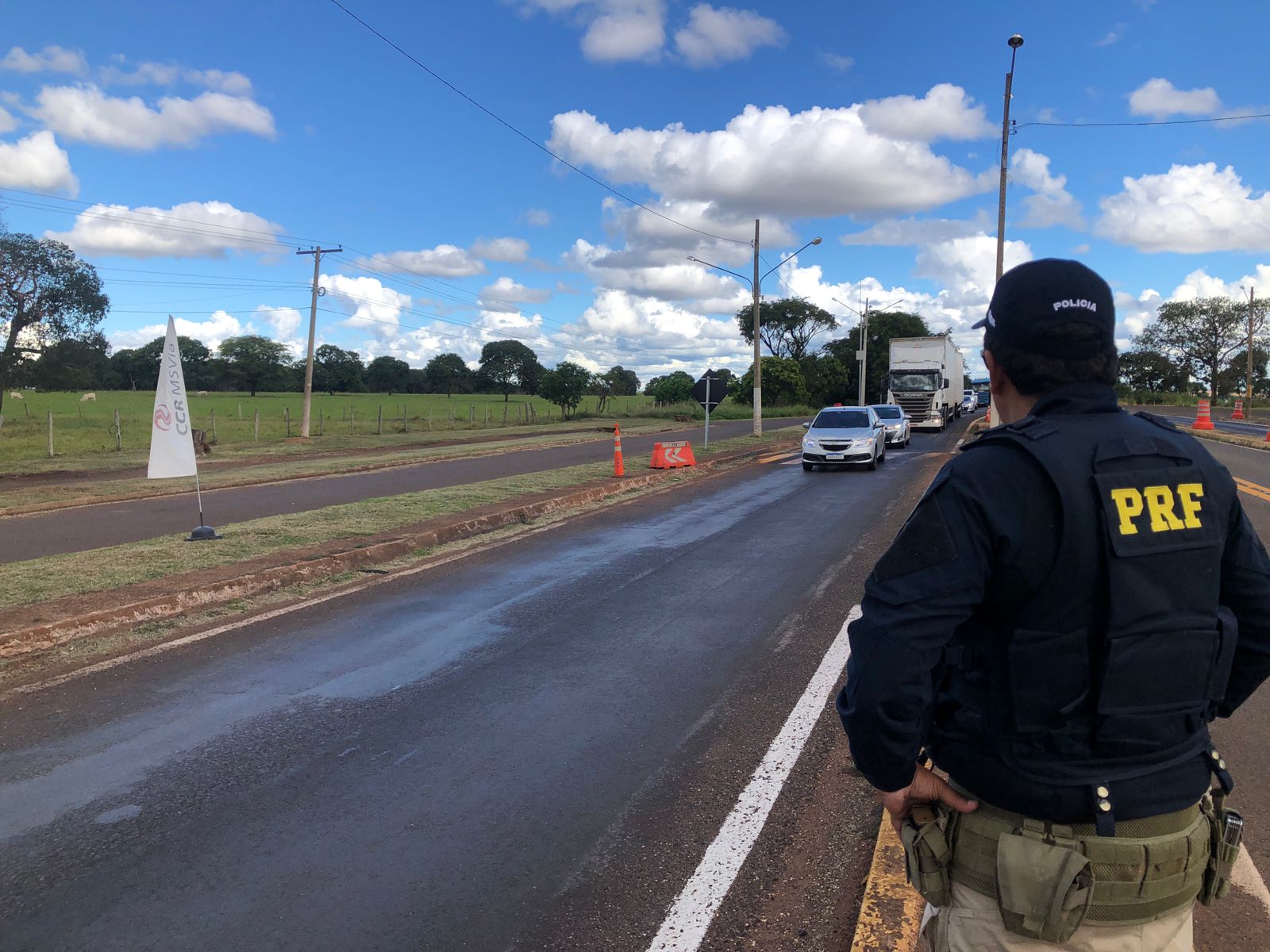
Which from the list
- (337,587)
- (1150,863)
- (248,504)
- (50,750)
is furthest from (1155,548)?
(248,504)

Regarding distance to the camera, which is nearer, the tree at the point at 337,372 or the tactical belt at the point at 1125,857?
the tactical belt at the point at 1125,857

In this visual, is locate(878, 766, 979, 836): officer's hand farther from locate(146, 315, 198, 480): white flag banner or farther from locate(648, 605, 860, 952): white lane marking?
locate(146, 315, 198, 480): white flag banner

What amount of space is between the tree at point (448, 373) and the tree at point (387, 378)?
7258mm

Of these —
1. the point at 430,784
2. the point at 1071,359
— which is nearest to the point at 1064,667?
the point at 1071,359

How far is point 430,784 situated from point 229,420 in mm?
51794

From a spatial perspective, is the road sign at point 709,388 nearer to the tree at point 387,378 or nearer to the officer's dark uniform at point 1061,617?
the officer's dark uniform at point 1061,617

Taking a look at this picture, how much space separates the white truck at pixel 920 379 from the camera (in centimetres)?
3866

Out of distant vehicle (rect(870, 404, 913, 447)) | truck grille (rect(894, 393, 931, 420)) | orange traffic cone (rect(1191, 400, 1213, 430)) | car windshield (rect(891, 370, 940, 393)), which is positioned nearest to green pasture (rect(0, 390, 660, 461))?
distant vehicle (rect(870, 404, 913, 447))

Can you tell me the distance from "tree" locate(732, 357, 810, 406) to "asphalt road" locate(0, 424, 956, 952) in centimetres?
6902

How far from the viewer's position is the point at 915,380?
39219 millimetres

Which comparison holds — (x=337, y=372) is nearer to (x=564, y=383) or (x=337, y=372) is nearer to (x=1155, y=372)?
(x=564, y=383)

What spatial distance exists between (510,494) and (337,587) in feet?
21.7

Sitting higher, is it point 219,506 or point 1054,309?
point 1054,309

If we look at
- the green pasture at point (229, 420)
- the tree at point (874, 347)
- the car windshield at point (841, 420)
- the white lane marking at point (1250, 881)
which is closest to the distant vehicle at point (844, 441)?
the car windshield at point (841, 420)
